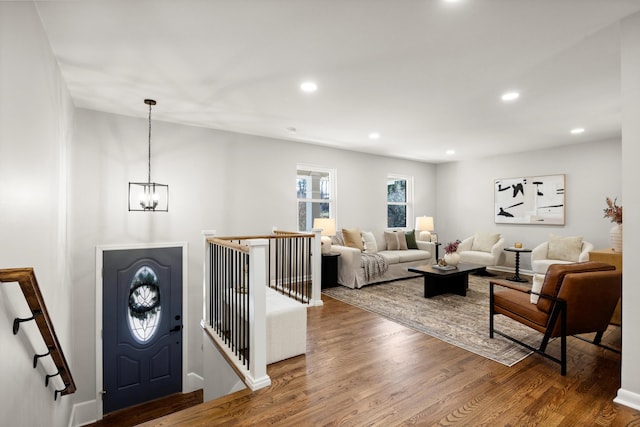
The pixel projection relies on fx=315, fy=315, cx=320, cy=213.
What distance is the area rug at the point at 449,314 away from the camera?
309 cm

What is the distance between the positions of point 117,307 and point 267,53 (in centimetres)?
394

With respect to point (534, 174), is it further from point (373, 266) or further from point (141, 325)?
point (141, 325)

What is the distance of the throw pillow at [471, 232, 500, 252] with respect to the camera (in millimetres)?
6879

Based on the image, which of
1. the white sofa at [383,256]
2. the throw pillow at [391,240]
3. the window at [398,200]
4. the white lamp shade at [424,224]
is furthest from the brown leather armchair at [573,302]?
the window at [398,200]

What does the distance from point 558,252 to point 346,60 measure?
5649 mm

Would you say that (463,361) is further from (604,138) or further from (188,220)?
(604,138)

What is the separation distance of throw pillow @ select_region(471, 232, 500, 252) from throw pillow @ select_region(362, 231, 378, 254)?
8.06 ft

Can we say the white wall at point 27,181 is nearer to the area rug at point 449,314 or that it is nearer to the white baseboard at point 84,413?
the white baseboard at point 84,413

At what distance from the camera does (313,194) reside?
639 cm

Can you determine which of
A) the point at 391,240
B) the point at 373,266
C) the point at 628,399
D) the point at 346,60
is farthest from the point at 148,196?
the point at 628,399

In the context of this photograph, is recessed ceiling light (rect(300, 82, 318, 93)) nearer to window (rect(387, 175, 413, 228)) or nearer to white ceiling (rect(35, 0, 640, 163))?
white ceiling (rect(35, 0, 640, 163))

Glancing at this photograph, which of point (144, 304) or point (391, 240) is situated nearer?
point (144, 304)

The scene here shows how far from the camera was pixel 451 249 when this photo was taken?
5.17 meters

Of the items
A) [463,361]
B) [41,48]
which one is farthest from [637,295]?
[41,48]
